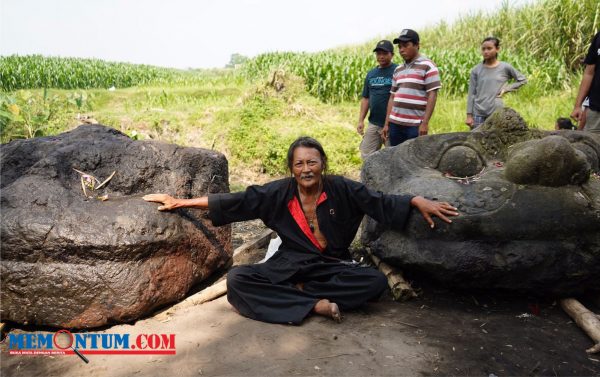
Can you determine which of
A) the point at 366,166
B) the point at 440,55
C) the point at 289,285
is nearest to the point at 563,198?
the point at 366,166

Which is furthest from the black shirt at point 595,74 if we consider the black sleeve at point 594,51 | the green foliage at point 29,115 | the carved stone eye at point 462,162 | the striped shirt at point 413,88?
the green foliage at point 29,115

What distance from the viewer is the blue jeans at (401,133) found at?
505cm

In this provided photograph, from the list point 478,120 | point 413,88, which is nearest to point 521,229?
point 413,88

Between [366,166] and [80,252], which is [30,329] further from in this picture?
[366,166]

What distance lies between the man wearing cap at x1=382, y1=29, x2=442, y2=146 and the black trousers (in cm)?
239

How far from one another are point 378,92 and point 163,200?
11.2 ft

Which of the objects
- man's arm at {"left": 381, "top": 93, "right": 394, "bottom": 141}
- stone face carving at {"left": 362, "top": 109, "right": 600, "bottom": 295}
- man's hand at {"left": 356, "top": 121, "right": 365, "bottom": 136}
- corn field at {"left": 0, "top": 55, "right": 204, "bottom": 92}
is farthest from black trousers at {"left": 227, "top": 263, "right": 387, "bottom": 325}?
corn field at {"left": 0, "top": 55, "right": 204, "bottom": 92}

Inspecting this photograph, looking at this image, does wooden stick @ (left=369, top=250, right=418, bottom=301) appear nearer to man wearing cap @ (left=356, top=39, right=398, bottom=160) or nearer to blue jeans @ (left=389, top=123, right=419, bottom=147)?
blue jeans @ (left=389, top=123, right=419, bottom=147)

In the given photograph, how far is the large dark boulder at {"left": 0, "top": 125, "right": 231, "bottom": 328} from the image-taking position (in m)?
2.69

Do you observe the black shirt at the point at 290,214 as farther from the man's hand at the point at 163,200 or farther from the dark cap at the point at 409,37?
the dark cap at the point at 409,37

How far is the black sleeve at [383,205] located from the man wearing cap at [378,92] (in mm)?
2748

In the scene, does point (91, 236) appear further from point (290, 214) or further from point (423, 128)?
point (423, 128)

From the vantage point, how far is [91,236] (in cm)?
273

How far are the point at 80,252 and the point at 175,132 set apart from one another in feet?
20.3
